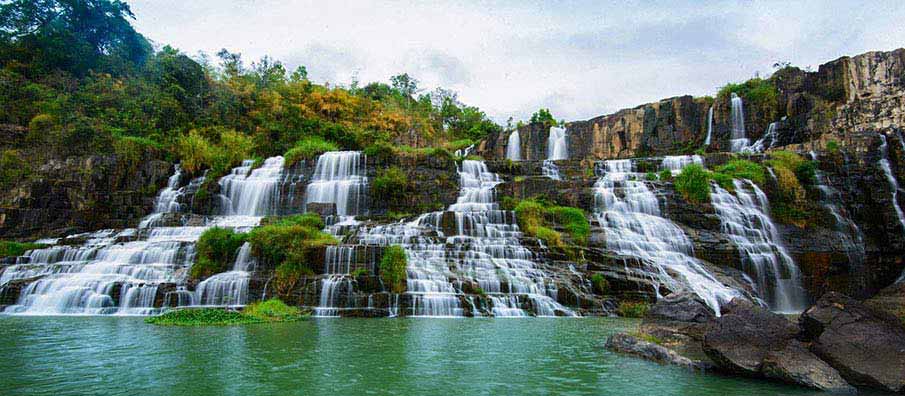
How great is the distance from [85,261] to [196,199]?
8.14m

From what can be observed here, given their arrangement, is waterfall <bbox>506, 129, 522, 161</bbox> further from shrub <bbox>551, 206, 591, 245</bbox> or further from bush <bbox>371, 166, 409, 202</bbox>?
shrub <bbox>551, 206, 591, 245</bbox>

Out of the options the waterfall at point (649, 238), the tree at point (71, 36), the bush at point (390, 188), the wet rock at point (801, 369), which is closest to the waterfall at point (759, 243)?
the waterfall at point (649, 238)

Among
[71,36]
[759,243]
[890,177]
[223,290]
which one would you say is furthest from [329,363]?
[71,36]

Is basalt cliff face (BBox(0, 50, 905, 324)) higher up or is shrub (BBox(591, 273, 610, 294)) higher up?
basalt cliff face (BBox(0, 50, 905, 324))

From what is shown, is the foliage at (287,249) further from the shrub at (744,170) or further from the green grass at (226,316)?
the shrub at (744,170)

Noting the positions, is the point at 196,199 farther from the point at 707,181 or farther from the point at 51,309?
the point at 707,181

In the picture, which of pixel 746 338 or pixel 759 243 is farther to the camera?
pixel 759 243

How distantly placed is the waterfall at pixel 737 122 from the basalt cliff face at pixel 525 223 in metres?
0.28

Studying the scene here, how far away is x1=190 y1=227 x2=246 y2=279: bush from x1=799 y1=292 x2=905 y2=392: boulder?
1523cm

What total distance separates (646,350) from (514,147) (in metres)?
30.0

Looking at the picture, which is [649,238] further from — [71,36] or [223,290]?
[71,36]

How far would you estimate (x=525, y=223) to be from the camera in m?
19.5

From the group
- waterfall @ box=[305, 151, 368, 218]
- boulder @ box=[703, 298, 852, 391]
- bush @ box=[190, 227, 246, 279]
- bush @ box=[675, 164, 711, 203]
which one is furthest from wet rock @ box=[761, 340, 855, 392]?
waterfall @ box=[305, 151, 368, 218]

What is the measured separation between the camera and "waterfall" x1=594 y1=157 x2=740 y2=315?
52.3ft
